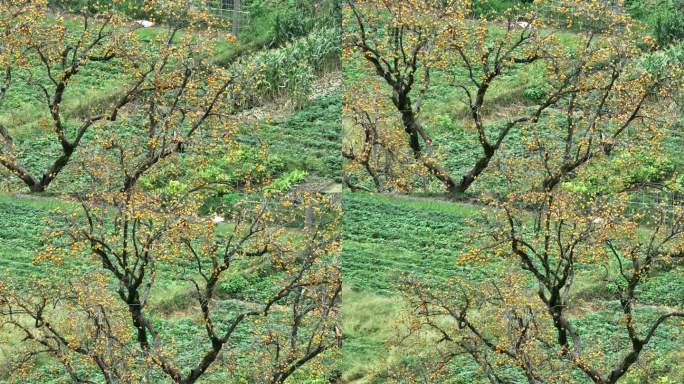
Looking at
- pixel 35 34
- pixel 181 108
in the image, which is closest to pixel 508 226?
pixel 181 108

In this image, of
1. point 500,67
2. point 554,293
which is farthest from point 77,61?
point 554,293

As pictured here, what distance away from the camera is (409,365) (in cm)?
2295

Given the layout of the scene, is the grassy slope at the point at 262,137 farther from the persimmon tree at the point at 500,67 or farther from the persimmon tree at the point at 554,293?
the persimmon tree at the point at 554,293

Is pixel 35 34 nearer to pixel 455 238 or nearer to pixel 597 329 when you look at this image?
pixel 455 238

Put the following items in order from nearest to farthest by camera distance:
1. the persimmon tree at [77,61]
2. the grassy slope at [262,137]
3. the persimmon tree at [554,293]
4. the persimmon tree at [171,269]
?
the persimmon tree at [554,293]
the persimmon tree at [171,269]
the persimmon tree at [77,61]
the grassy slope at [262,137]

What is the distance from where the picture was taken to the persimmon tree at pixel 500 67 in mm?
21969

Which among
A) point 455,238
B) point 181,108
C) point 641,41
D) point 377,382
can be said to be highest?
point 641,41

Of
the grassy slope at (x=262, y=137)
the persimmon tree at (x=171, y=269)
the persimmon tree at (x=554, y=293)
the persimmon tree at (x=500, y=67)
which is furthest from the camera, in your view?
the grassy slope at (x=262, y=137)

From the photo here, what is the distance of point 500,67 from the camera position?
22141mm

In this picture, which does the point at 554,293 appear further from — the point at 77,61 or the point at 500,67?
the point at 77,61

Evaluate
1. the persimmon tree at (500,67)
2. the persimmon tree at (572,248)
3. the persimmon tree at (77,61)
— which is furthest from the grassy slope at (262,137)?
the persimmon tree at (572,248)

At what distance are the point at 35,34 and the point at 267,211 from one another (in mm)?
4049

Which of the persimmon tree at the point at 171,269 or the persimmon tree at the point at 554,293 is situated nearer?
the persimmon tree at the point at 554,293

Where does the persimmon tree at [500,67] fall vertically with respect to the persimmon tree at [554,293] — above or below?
above
